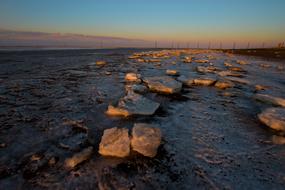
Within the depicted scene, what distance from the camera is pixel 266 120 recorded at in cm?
326

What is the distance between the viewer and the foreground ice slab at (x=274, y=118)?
9.89 ft

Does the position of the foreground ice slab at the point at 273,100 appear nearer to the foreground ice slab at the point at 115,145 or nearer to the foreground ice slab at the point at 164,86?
the foreground ice slab at the point at 164,86

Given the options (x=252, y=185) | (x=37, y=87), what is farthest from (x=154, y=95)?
(x=37, y=87)

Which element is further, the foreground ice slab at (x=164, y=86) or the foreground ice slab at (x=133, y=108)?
the foreground ice slab at (x=164, y=86)

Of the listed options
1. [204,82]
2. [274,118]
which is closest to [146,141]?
[274,118]

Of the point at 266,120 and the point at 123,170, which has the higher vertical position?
the point at 266,120

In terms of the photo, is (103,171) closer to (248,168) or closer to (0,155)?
(0,155)

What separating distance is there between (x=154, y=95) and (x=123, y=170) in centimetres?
322

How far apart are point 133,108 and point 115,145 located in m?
1.42

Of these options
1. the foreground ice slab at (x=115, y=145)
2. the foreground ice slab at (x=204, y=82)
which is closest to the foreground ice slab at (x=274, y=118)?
the foreground ice slab at (x=115, y=145)

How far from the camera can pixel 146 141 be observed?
2.33m

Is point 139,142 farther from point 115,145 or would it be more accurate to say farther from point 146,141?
point 115,145

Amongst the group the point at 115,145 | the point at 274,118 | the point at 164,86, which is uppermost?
the point at 164,86

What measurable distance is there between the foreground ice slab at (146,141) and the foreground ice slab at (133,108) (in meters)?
1.00
